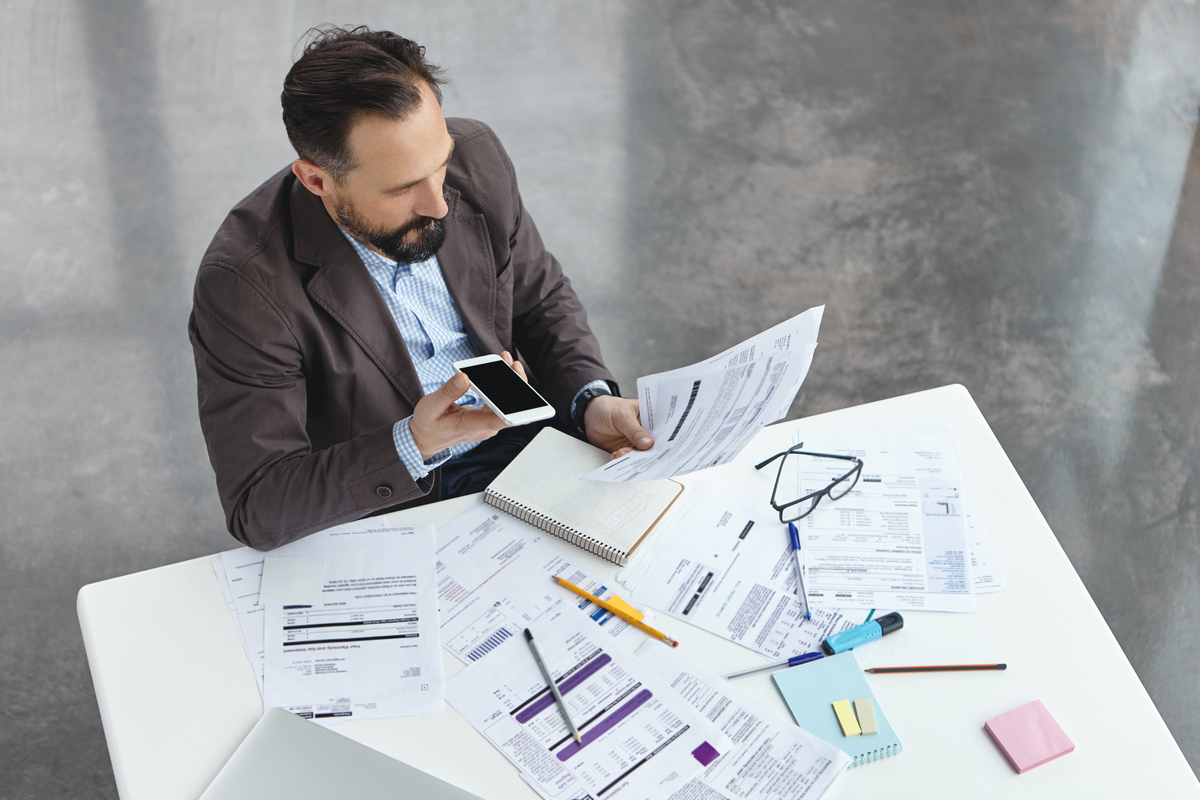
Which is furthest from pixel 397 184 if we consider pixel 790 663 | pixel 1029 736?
pixel 1029 736

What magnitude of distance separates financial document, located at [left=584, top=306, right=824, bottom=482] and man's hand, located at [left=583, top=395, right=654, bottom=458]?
0.03m

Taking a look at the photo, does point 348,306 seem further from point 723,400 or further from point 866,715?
point 866,715

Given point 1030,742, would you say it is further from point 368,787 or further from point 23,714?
point 23,714

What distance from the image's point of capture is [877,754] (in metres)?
1.15

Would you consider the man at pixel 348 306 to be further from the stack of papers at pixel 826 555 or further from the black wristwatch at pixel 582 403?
the stack of papers at pixel 826 555

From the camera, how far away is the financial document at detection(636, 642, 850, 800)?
1115 mm

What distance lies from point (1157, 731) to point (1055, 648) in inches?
5.6

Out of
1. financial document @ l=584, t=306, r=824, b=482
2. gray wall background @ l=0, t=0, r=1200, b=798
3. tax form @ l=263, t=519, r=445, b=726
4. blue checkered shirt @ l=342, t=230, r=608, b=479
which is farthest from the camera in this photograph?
gray wall background @ l=0, t=0, r=1200, b=798

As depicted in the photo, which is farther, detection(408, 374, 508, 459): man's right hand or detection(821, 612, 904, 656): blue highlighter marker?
detection(408, 374, 508, 459): man's right hand

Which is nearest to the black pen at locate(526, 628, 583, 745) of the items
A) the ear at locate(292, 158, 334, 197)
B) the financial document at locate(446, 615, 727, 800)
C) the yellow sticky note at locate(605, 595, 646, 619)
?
the financial document at locate(446, 615, 727, 800)

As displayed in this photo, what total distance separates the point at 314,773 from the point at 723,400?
71cm

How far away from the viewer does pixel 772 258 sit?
3254mm

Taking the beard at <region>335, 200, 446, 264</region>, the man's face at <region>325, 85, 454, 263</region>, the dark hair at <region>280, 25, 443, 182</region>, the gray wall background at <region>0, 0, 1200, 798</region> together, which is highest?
the dark hair at <region>280, 25, 443, 182</region>

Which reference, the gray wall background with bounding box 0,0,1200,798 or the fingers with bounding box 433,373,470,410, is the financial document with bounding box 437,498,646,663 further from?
the gray wall background with bounding box 0,0,1200,798
